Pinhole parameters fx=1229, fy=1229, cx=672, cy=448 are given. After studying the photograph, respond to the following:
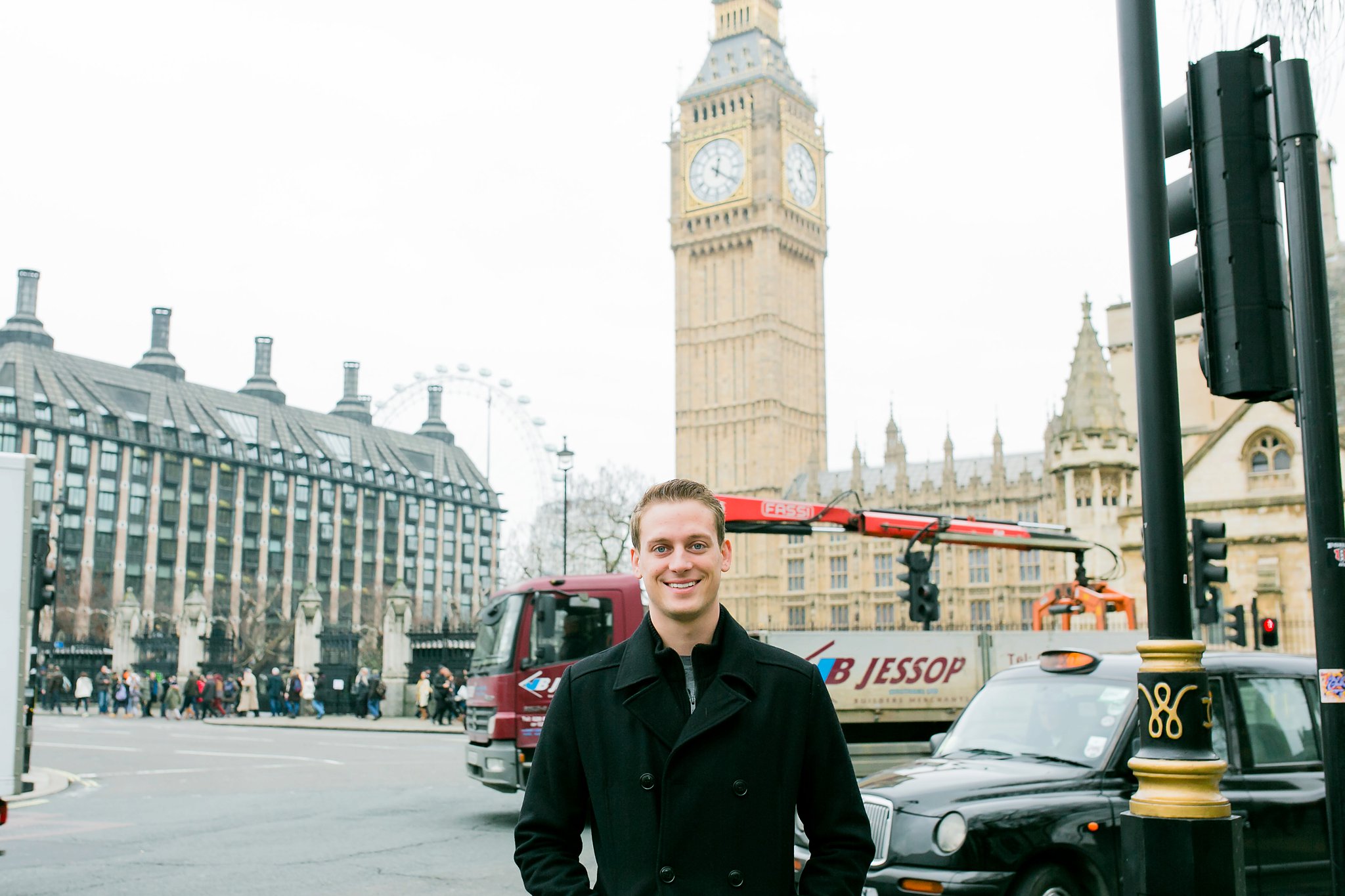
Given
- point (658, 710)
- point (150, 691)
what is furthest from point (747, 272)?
point (658, 710)

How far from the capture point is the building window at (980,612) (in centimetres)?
7500

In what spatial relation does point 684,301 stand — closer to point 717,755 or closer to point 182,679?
point 182,679

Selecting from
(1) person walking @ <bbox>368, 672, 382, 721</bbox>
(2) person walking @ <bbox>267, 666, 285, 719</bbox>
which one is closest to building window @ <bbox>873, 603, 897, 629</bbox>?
(1) person walking @ <bbox>368, 672, 382, 721</bbox>

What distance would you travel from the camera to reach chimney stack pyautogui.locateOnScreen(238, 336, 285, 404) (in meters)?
104

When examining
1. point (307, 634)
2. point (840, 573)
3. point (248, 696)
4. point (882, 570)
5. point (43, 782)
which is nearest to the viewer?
point (43, 782)

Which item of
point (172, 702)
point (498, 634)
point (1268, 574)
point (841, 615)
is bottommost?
point (172, 702)

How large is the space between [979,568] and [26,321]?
65604 mm

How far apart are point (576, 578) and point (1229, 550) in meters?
22.1

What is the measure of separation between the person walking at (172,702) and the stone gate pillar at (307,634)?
413 centimetres

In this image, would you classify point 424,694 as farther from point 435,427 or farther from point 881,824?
point 435,427

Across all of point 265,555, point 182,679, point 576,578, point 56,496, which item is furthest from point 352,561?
point 576,578

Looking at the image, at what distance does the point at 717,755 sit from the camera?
2.74 m

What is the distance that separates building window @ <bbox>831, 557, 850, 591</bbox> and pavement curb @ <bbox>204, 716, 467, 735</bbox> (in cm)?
4944

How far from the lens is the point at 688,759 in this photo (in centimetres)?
273
